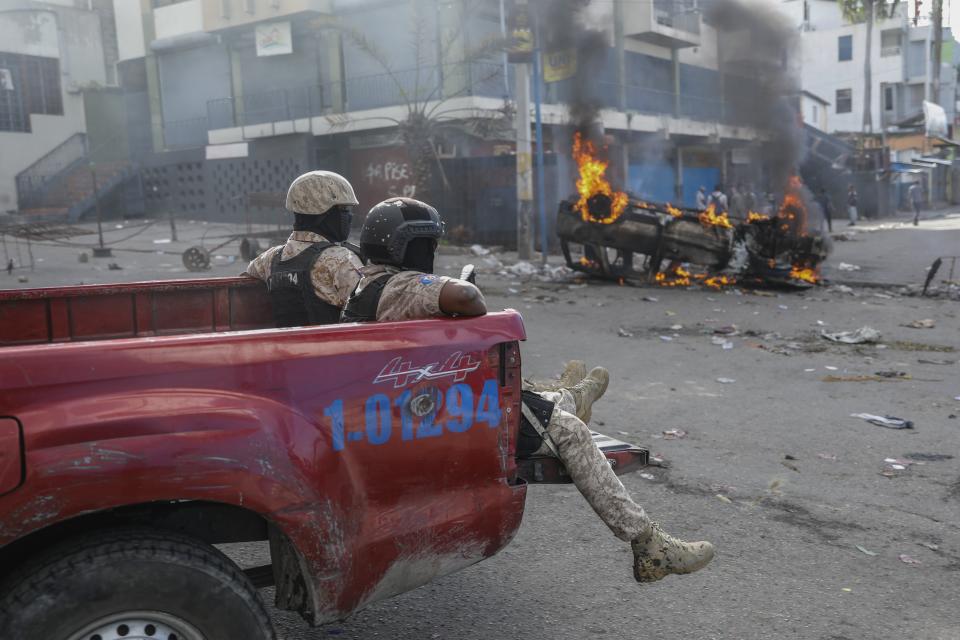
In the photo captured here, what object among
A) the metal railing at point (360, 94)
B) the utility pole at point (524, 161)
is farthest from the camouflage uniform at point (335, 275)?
the metal railing at point (360, 94)

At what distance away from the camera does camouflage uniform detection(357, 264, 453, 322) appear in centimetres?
284

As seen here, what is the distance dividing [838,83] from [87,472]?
6133 centimetres

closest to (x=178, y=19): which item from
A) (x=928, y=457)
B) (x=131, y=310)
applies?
(x=131, y=310)

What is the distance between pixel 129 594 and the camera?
2010 millimetres

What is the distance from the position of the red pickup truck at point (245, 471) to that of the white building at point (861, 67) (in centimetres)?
5677

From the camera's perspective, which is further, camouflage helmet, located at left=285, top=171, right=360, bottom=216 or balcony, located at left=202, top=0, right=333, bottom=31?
balcony, located at left=202, top=0, right=333, bottom=31

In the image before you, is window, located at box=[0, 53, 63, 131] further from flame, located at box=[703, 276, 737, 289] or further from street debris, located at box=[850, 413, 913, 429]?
street debris, located at box=[850, 413, 913, 429]

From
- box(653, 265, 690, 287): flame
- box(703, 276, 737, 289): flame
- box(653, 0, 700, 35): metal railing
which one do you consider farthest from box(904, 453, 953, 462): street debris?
box(653, 0, 700, 35): metal railing

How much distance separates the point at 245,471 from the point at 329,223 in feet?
7.17

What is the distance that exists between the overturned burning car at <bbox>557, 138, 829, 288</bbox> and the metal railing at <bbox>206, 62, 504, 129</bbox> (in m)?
8.50

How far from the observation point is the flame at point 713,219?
42.0 ft

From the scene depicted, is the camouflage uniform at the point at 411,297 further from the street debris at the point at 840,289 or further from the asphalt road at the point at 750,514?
the street debris at the point at 840,289

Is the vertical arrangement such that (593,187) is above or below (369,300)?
above

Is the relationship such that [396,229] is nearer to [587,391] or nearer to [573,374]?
[587,391]
